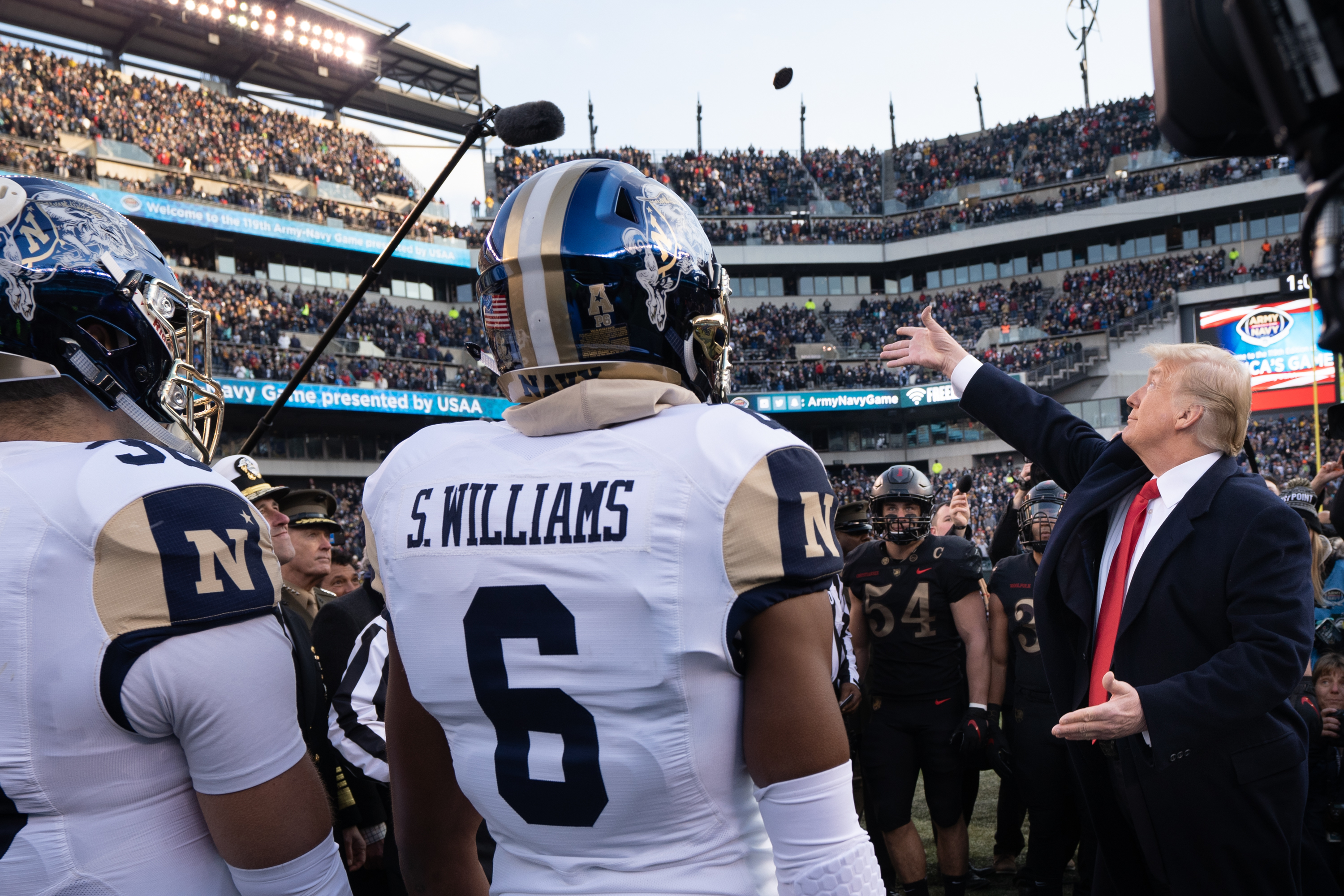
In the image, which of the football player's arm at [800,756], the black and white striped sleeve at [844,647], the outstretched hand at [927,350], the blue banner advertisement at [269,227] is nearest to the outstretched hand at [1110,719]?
the black and white striped sleeve at [844,647]

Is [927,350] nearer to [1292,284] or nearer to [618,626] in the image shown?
[618,626]

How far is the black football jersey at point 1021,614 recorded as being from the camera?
5.37 metres

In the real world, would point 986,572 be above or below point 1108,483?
below

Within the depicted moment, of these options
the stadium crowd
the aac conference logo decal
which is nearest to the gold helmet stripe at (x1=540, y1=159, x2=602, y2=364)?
the aac conference logo decal

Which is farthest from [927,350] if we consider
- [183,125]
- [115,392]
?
[183,125]

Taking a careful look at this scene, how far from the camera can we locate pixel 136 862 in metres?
1.53

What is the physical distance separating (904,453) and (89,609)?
1490 inches

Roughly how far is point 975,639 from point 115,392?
188 inches

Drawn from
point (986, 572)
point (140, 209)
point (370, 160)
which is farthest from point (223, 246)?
point (986, 572)

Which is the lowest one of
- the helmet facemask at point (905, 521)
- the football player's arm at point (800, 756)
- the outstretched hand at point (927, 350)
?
the helmet facemask at point (905, 521)

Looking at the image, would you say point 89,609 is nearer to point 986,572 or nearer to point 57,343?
point 57,343

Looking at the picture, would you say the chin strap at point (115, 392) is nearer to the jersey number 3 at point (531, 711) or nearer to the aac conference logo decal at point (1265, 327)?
the jersey number 3 at point (531, 711)

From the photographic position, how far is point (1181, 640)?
106 inches

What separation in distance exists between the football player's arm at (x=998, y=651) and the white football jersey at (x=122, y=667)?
4794 millimetres
